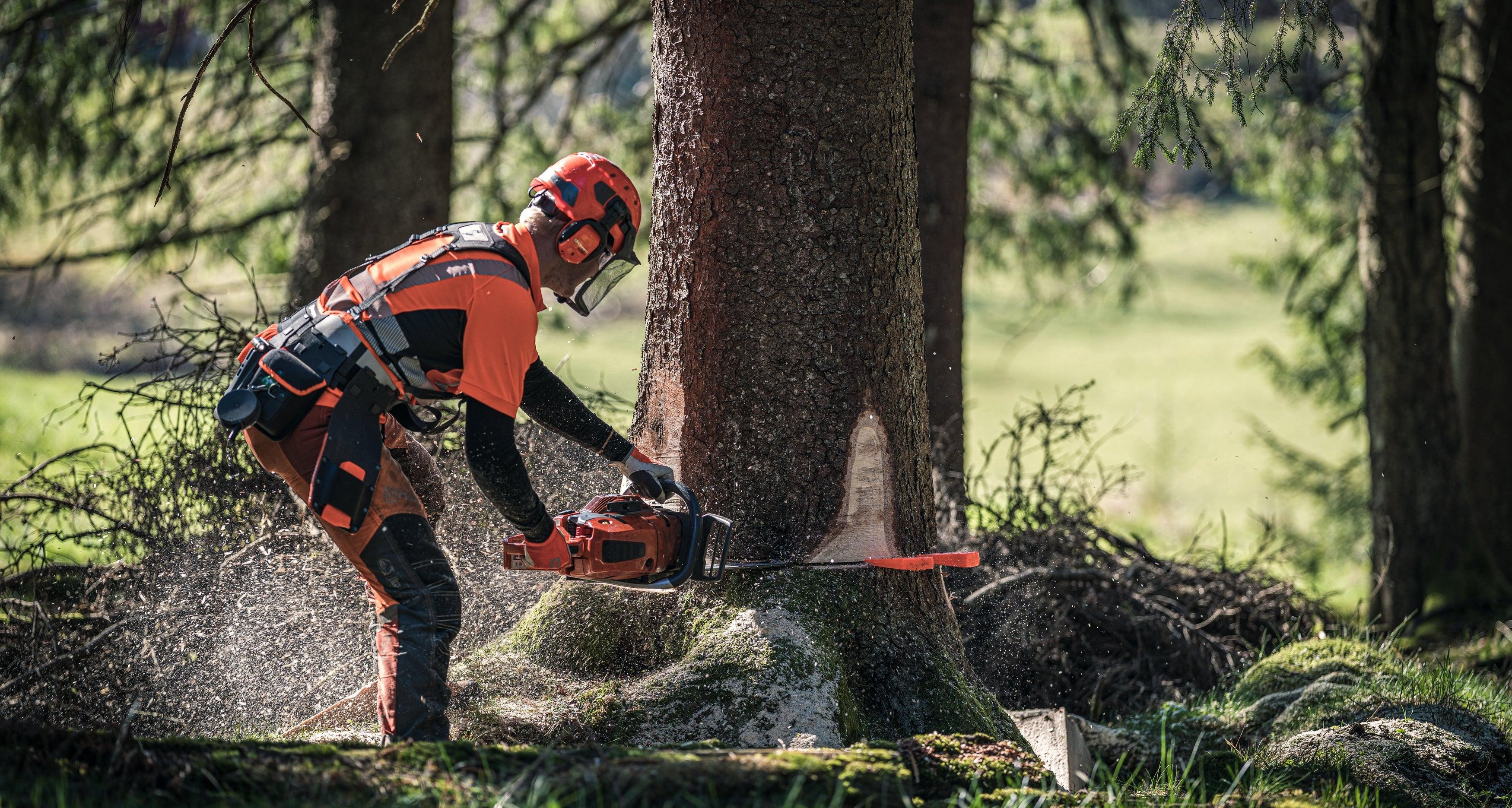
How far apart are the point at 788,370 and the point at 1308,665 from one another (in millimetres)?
2644

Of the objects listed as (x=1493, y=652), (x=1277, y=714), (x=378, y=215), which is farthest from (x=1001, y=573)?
(x=378, y=215)

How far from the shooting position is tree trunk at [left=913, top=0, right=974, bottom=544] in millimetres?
6242

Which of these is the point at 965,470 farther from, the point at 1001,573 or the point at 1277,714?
the point at 1277,714

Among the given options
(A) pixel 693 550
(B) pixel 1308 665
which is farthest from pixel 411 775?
(B) pixel 1308 665

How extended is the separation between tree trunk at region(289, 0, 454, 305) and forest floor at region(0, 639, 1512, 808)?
13.0 feet

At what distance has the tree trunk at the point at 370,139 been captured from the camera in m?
6.34

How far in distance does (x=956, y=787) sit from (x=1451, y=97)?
752cm

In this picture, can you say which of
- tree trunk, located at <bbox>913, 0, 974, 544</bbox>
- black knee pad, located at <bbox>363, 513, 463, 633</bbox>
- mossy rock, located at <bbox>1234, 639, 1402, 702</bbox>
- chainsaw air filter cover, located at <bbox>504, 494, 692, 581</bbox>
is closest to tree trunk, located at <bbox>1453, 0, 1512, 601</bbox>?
mossy rock, located at <bbox>1234, 639, 1402, 702</bbox>

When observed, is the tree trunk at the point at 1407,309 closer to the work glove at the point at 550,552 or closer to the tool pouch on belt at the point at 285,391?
the work glove at the point at 550,552

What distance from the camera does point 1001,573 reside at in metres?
5.19

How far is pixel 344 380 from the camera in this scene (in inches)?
129

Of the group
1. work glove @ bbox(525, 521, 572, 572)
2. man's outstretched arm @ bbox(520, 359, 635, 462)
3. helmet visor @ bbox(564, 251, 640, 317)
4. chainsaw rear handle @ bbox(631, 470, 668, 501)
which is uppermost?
helmet visor @ bbox(564, 251, 640, 317)

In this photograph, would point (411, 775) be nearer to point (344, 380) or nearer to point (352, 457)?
point (352, 457)

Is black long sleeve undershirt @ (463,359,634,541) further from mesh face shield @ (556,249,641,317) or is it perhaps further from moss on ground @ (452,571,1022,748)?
moss on ground @ (452,571,1022,748)
